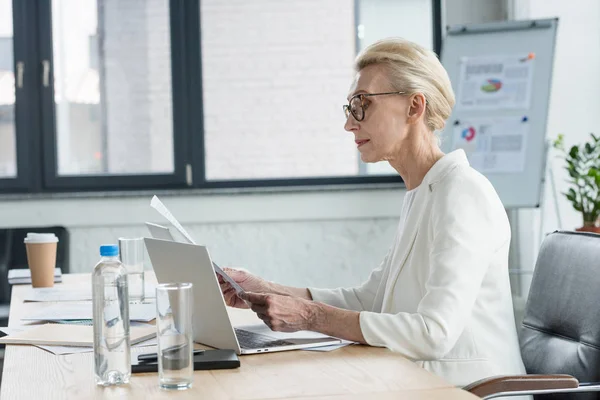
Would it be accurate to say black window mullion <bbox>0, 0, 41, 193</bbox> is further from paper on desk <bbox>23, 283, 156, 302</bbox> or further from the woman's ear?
the woman's ear

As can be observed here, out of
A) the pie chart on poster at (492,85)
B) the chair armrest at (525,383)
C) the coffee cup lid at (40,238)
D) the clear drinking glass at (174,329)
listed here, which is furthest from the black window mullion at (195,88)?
the clear drinking glass at (174,329)

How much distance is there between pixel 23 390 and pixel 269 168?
3.18 metres

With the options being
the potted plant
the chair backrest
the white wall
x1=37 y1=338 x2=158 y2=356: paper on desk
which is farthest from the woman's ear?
the white wall

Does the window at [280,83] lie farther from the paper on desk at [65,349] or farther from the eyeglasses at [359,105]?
the paper on desk at [65,349]

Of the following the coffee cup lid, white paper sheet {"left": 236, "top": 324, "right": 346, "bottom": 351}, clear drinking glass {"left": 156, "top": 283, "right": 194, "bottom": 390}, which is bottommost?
white paper sheet {"left": 236, "top": 324, "right": 346, "bottom": 351}

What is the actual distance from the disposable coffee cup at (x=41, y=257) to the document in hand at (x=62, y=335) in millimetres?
906

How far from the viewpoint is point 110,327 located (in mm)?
1276

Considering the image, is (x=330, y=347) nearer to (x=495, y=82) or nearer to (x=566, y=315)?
(x=566, y=315)

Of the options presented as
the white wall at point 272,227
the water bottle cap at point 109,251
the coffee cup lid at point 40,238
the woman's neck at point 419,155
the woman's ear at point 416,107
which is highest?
the woman's ear at point 416,107

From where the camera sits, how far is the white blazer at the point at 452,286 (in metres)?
1.55

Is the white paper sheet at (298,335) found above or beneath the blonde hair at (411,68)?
beneath

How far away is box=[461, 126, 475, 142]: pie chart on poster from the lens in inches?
160

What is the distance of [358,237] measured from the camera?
4375mm

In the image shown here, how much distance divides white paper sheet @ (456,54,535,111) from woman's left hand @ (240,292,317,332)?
269cm
